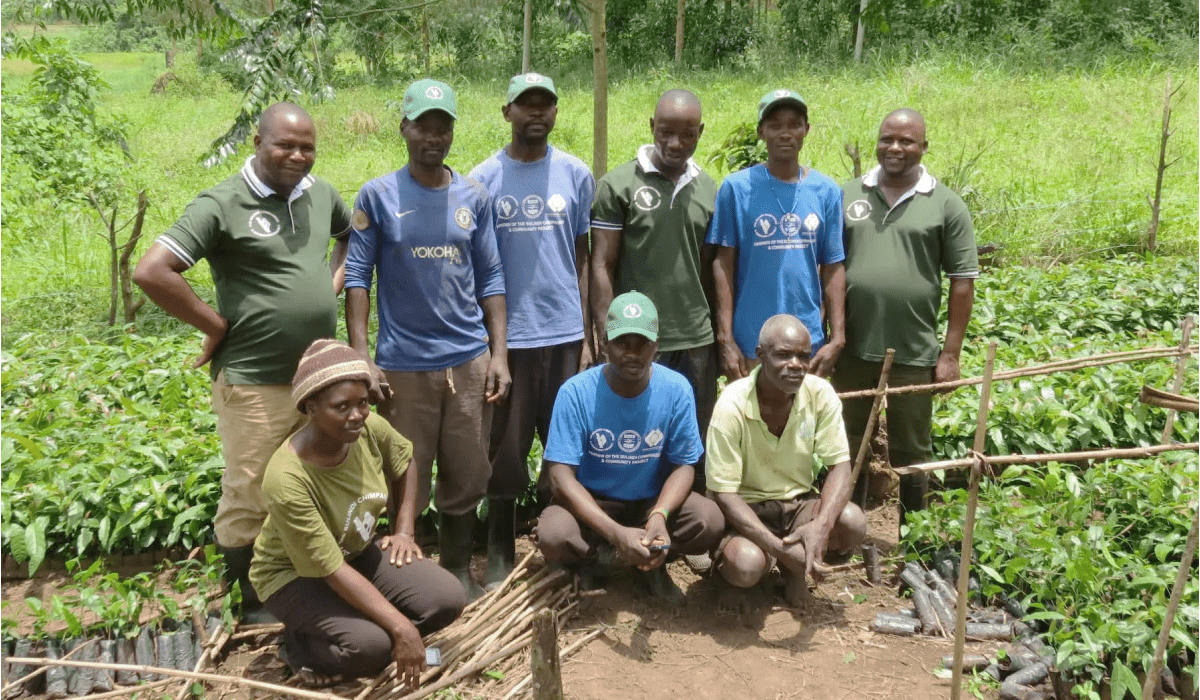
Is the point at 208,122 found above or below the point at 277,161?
above

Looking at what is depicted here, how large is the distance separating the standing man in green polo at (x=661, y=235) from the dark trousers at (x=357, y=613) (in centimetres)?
133

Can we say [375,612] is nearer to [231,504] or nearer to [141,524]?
[231,504]

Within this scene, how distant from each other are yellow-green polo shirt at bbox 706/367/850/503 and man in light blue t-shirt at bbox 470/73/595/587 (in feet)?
2.45

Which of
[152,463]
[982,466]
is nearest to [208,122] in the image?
[152,463]

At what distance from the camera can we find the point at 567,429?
4.00 meters

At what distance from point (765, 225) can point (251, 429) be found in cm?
236

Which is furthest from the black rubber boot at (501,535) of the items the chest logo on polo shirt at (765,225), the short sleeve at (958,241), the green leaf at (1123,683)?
the green leaf at (1123,683)

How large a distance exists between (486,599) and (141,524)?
1626mm

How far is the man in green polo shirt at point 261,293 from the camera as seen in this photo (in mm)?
3666

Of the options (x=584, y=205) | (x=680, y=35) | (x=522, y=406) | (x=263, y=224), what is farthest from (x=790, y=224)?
(x=680, y=35)

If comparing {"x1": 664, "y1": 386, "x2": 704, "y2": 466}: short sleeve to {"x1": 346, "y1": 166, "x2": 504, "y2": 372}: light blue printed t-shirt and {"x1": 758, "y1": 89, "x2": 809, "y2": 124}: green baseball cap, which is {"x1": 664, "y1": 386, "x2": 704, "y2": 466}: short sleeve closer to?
{"x1": 346, "y1": 166, "x2": 504, "y2": 372}: light blue printed t-shirt

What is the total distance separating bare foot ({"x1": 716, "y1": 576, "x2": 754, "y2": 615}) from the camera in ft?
13.6

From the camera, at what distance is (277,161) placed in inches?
145

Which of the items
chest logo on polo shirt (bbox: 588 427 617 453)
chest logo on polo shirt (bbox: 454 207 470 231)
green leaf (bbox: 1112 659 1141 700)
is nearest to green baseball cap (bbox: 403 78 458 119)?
chest logo on polo shirt (bbox: 454 207 470 231)
